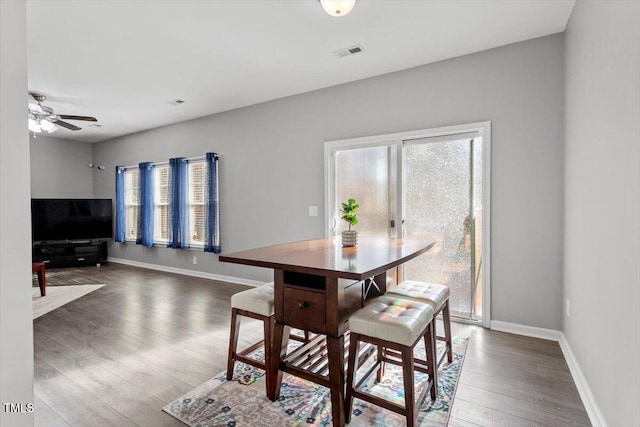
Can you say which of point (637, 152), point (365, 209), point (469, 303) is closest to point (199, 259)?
point (365, 209)

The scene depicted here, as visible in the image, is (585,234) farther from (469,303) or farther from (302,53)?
(302,53)

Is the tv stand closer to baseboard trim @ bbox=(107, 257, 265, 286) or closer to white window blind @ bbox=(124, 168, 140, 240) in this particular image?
baseboard trim @ bbox=(107, 257, 265, 286)

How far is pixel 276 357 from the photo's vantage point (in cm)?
191

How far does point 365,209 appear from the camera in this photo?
390cm

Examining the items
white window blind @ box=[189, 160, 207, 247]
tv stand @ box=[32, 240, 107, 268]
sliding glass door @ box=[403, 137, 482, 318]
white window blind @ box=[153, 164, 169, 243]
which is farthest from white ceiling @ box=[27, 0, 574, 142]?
tv stand @ box=[32, 240, 107, 268]

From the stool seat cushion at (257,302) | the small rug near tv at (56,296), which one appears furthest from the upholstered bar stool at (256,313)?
the small rug near tv at (56,296)

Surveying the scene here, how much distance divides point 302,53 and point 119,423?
10.5 feet

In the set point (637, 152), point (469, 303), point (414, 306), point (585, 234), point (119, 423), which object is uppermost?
point (637, 152)

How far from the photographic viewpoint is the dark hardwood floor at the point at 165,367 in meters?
1.90

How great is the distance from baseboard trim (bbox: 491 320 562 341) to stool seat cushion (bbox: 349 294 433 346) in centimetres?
169

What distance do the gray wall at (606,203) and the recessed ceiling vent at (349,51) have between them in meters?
1.65

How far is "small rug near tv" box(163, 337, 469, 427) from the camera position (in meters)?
1.82

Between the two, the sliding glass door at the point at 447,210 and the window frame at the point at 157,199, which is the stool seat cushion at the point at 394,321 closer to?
the sliding glass door at the point at 447,210

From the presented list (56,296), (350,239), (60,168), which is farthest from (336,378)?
(60,168)
